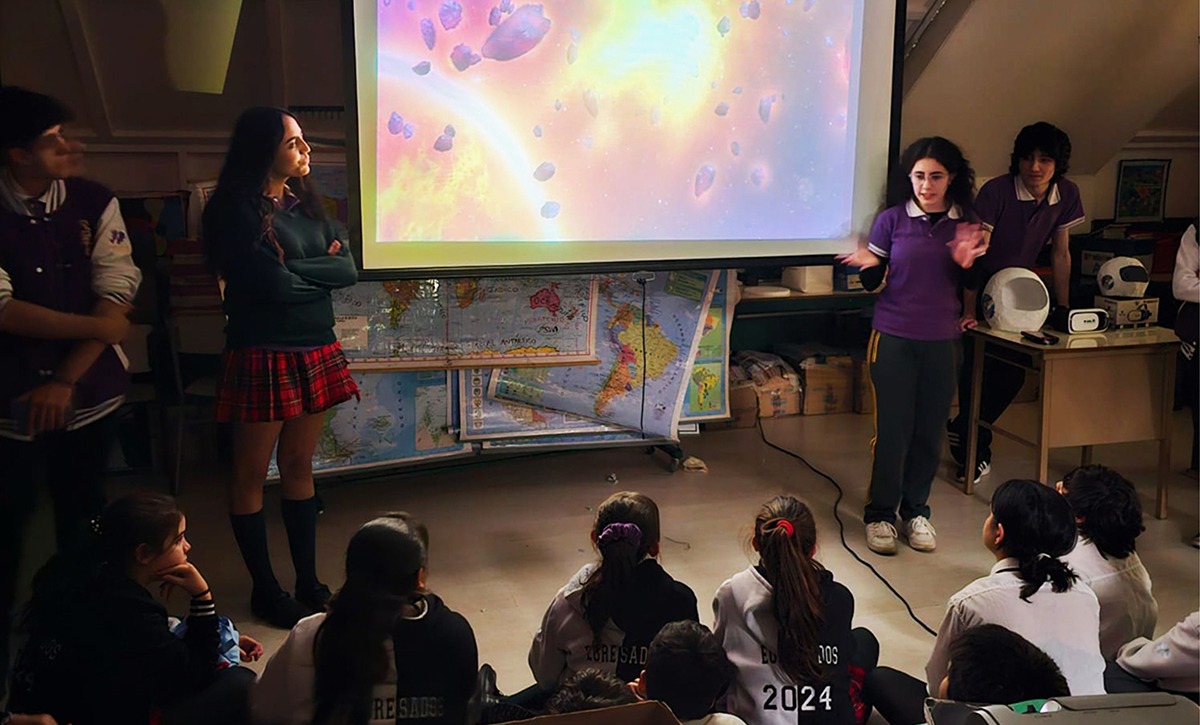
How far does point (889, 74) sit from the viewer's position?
291cm

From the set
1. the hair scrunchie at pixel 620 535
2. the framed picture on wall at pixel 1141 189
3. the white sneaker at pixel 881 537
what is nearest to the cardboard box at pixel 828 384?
the white sneaker at pixel 881 537

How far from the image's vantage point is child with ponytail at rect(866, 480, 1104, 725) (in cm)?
181

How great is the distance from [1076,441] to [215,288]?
2.53 metres

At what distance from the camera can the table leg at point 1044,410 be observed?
2953 mm

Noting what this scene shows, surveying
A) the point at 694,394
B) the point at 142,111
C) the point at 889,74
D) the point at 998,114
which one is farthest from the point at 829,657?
the point at 998,114

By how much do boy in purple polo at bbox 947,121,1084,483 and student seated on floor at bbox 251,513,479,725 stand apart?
79.3 inches

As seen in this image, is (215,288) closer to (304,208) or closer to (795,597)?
(304,208)

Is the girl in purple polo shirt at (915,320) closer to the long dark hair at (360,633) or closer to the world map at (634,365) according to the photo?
the world map at (634,365)

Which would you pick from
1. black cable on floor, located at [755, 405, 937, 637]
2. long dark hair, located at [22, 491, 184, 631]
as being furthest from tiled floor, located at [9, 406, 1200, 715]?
long dark hair, located at [22, 491, 184, 631]

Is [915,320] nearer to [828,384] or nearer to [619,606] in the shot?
[828,384]

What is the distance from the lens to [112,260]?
200 cm

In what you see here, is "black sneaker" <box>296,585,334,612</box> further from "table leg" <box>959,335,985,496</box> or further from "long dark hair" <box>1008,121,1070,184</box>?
"long dark hair" <box>1008,121,1070,184</box>

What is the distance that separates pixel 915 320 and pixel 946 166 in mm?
430

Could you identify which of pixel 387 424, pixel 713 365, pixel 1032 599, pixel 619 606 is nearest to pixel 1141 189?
pixel 713 365
